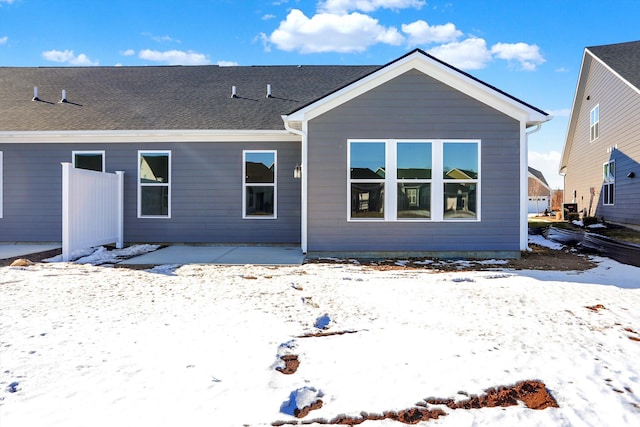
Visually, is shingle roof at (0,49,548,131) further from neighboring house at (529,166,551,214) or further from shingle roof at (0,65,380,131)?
neighboring house at (529,166,551,214)

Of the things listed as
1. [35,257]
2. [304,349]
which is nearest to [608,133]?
[304,349]

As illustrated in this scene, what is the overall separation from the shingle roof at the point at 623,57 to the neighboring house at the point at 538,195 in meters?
19.3

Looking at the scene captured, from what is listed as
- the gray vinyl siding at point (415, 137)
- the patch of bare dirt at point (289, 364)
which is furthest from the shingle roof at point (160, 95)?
the patch of bare dirt at point (289, 364)

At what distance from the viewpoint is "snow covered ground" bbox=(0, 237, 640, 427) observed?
248 cm

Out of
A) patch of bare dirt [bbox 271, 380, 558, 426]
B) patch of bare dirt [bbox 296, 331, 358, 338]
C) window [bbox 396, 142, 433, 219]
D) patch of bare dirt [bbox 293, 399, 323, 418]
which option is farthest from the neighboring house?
patch of bare dirt [bbox 293, 399, 323, 418]

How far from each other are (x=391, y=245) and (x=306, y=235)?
1893 mm

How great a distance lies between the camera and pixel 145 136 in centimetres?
984

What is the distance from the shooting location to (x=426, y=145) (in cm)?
823

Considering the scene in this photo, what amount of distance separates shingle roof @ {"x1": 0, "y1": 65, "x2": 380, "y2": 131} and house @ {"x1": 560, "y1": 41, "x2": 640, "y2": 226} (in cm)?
997

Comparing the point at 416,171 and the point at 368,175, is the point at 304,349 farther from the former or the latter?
the point at 416,171

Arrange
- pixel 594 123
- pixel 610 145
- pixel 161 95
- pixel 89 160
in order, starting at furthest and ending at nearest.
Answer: pixel 594 123
pixel 610 145
pixel 161 95
pixel 89 160

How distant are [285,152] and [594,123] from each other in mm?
16239

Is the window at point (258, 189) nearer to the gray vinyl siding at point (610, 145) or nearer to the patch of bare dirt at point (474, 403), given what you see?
the patch of bare dirt at point (474, 403)

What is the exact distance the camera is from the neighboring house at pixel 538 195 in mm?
33938
